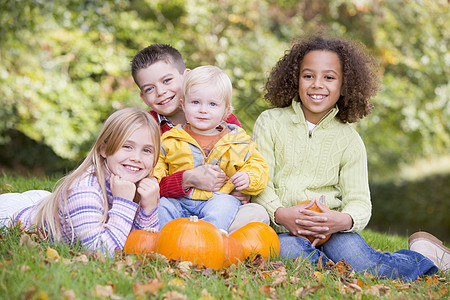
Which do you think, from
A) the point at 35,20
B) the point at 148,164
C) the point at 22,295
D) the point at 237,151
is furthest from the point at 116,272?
the point at 35,20

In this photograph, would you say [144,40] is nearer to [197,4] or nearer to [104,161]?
[197,4]

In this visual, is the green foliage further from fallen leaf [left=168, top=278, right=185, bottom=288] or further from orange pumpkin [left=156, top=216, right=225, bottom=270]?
fallen leaf [left=168, top=278, right=185, bottom=288]

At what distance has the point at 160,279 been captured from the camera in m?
2.21

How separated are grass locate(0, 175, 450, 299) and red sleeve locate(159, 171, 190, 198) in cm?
56

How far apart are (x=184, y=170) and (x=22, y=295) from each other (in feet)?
4.63

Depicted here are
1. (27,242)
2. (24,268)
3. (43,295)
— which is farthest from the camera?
(27,242)

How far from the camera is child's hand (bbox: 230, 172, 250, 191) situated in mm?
2984

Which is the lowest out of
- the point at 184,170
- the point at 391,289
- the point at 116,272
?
the point at 391,289

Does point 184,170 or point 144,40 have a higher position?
point 144,40

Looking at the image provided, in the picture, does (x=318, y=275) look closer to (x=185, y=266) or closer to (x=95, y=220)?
(x=185, y=266)

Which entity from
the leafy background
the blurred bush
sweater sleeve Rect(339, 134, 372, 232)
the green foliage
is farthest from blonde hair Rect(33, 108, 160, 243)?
the blurred bush

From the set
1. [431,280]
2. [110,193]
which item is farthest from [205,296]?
[431,280]

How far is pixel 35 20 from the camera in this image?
7.48m

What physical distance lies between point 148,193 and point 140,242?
267mm
